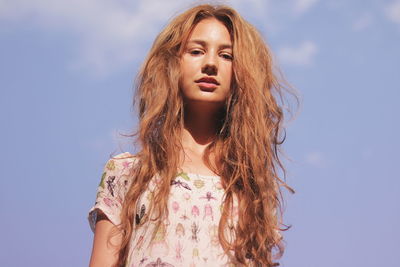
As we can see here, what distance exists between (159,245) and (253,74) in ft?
4.24

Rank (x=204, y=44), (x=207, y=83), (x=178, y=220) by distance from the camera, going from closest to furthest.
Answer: (x=178, y=220), (x=207, y=83), (x=204, y=44)

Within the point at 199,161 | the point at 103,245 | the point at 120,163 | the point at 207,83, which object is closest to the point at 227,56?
the point at 207,83

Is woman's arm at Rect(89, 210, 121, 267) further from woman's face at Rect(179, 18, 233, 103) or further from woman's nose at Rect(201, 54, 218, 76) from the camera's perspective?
woman's nose at Rect(201, 54, 218, 76)

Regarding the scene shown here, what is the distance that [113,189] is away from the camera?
3576 millimetres

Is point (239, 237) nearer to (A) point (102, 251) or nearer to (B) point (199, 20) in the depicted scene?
(A) point (102, 251)

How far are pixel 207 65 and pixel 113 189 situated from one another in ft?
3.07

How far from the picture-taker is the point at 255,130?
12.6 feet

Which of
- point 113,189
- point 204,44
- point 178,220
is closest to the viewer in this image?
point 178,220

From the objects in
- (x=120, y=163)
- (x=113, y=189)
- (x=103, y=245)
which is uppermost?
(x=120, y=163)

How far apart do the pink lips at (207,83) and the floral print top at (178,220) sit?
0.55 m

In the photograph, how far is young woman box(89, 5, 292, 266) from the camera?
11.0 feet

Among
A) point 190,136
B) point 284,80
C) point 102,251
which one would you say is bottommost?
point 102,251

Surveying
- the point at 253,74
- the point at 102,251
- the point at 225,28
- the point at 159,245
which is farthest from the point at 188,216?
the point at 225,28

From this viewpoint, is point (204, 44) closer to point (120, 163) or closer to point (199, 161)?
point (199, 161)
